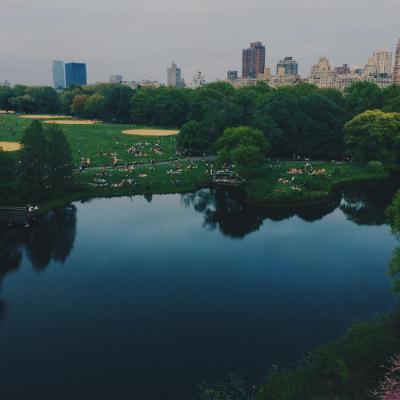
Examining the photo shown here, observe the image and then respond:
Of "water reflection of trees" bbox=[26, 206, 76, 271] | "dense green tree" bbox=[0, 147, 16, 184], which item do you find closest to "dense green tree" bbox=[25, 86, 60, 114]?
"dense green tree" bbox=[0, 147, 16, 184]

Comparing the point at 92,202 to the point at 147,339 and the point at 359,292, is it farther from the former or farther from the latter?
the point at 359,292

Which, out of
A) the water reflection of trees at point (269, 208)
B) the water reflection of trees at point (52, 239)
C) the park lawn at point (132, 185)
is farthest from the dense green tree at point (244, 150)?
the water reflection of trees at point (52, 239)

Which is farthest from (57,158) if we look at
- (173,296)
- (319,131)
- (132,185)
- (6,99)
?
(6,99)

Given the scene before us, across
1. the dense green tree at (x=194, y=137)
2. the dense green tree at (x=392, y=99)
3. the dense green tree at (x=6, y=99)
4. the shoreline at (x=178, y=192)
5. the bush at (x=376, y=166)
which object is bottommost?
the shoreline at (x=178, y=192)

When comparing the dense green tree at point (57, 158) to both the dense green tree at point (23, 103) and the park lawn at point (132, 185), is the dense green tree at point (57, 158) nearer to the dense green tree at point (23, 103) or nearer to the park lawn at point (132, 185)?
the park lawn at point (132, 185)

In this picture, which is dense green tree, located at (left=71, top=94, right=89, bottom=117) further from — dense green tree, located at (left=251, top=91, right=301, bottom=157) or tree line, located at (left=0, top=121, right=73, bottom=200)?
tree line, located at (left=0, top=121, right=73, bottom=200)

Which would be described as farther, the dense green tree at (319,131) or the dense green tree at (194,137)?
the dense green tree at (319,131)

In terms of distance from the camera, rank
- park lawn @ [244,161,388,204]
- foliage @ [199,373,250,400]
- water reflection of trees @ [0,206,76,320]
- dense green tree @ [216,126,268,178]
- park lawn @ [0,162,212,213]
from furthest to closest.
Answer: dense green tree @ [216,126,268,178]
park lawn @ [244,161,388,204]
park lawn @ [0,162,212,213]
water reflection of trees @ [0,206,76,320]
foliage @ [199,373,250,400]

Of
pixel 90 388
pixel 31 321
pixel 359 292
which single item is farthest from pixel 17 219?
pixel 359 292
